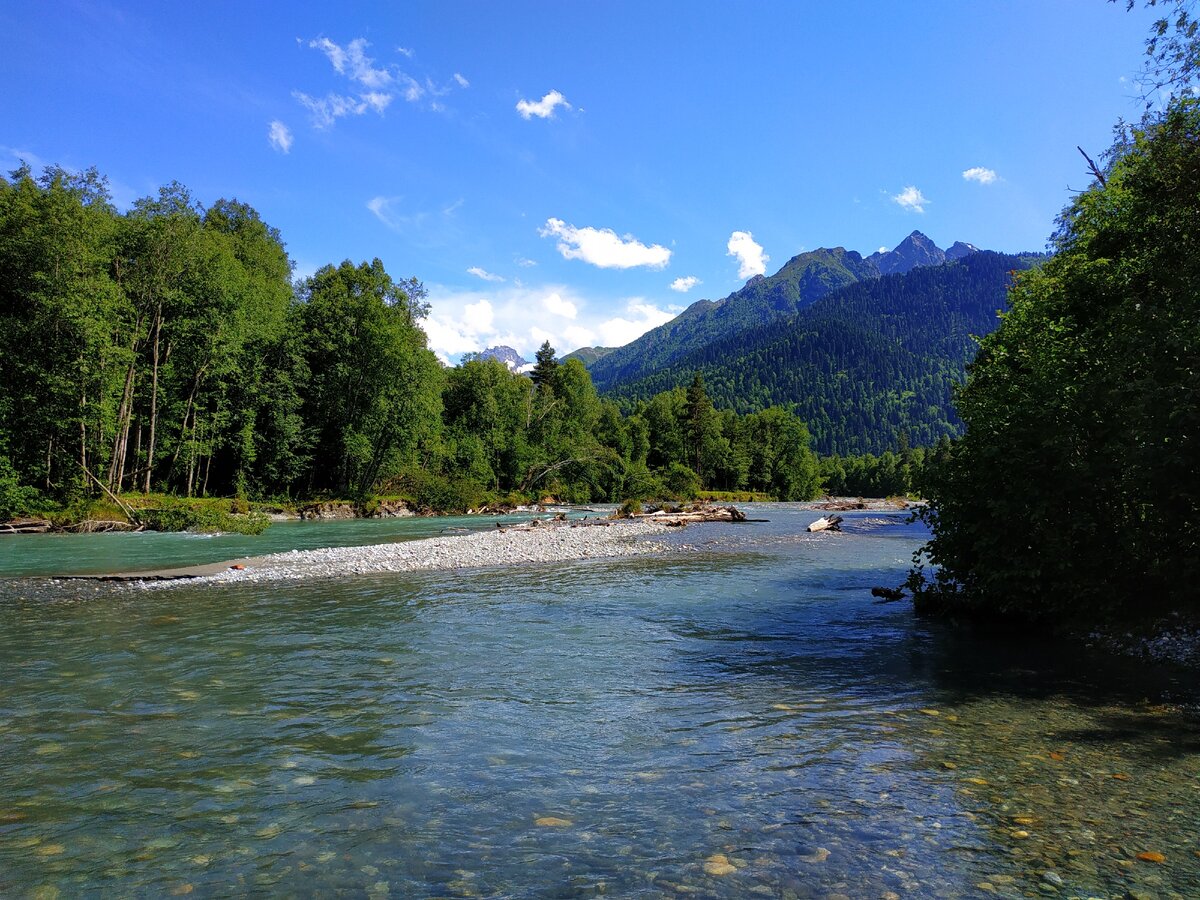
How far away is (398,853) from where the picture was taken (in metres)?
4.77

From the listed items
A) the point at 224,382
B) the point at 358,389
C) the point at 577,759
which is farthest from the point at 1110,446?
the point at 358,389

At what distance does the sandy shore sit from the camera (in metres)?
18.8

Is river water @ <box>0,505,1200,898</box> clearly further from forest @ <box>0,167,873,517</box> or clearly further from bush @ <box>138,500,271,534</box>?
forest @ <box>0,167,873,517</box>

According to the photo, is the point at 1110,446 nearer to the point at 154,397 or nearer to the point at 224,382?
the point at 154,397

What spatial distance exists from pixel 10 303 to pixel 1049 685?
5060 centimetres

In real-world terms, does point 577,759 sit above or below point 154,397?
below

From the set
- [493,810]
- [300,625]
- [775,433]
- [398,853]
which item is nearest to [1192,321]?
[493,810]

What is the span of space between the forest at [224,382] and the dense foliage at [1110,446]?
42.8 metres

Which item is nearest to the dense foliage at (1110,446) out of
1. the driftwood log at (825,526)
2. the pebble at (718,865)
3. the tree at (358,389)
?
the pebble at (718,865)

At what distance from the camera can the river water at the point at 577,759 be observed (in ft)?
14.9

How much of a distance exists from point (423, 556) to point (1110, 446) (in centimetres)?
2026

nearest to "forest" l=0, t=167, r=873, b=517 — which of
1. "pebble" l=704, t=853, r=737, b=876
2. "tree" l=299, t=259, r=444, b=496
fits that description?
"tree" l=299, t=259, r=444, b=496

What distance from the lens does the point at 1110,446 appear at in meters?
11.0

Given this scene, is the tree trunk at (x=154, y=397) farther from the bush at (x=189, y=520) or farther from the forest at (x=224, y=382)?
the bush at (x=189, y=520)
